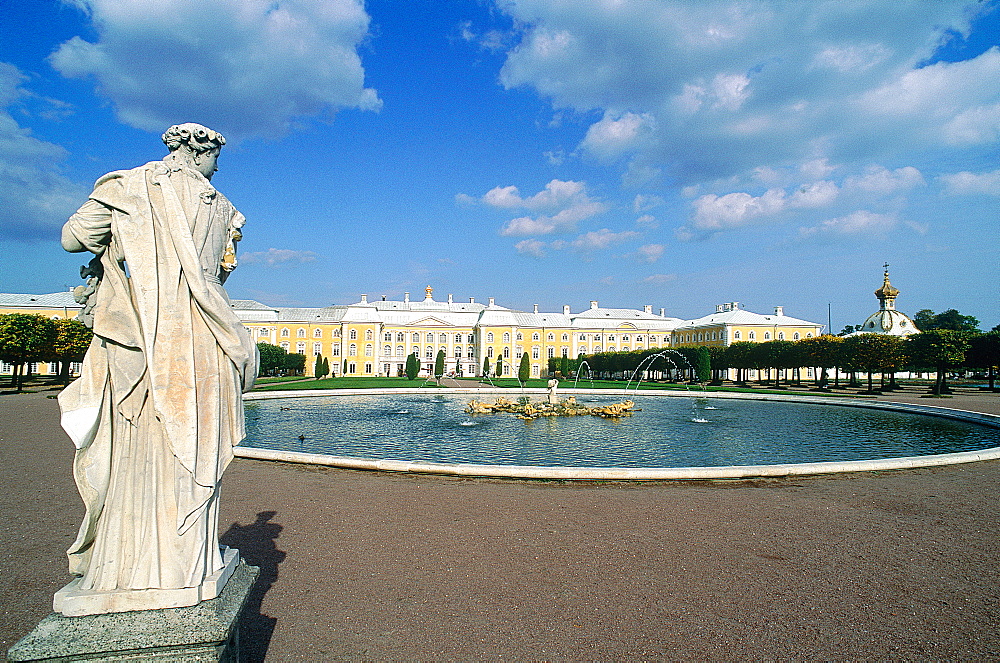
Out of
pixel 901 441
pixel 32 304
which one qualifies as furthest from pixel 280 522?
pixel 32 304

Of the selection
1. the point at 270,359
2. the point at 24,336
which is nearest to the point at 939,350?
the point at 24,336

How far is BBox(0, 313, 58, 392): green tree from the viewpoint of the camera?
2841 centimetres

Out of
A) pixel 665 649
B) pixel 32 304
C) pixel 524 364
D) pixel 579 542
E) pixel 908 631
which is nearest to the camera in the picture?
pixel 665 649

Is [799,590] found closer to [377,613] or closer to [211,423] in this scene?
[377,613]

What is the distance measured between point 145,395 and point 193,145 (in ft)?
3.95

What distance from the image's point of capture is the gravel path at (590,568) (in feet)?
11.9

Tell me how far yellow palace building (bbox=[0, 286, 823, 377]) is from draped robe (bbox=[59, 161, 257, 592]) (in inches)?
2742

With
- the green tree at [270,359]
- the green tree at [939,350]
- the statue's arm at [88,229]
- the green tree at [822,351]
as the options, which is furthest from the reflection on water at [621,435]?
the green tree at [270,359]

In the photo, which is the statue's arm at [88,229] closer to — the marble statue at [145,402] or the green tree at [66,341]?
the marble statue at [145,402]

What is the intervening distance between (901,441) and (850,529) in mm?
9854

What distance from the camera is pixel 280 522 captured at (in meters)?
6.11

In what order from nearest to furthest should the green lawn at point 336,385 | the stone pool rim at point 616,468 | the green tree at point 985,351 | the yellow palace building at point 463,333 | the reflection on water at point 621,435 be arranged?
1. the stone pool rim at point 616,468
2. the reflection on water at point 621,435
3. the green lawn at point 336,385
4. the green tree at point 985,351
5. the yellow palace building at point 463,333

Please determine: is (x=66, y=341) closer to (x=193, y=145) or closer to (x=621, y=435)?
(x=621, y=435)

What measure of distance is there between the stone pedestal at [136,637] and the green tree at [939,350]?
41985 mm
